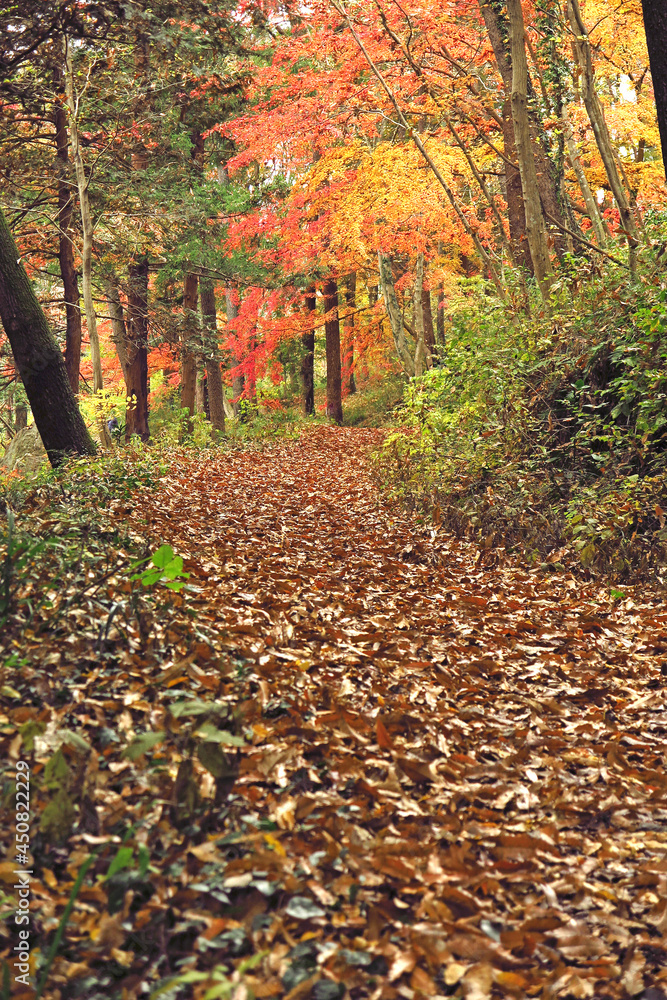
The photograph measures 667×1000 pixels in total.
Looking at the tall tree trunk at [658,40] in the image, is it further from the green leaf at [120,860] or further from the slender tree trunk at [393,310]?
the slender tree trunk at [393,310]

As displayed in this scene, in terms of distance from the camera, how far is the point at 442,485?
25.3 feet

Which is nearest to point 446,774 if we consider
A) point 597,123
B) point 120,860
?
point 120,860

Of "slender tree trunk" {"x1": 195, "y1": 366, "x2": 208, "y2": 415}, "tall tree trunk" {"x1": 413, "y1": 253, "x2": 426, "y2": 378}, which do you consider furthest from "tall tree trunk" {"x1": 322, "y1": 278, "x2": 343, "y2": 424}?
"slender tree trunk" {"x1": 195, "y1": 366, "x2": 208, "y2": 415}

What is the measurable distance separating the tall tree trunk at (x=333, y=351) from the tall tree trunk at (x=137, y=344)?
600cm

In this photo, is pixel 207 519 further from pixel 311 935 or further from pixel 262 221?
pixel 262 221

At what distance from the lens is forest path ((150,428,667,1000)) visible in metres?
2.03

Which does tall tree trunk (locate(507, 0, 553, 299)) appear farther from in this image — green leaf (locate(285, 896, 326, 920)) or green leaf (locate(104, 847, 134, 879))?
green leaf (locate(104, 847, 134, 879))

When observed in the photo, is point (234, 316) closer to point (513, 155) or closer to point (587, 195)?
point (513, 155)

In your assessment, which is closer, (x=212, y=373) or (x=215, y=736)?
(x=215, y=736)

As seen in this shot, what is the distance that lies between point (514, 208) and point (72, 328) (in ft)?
25.3

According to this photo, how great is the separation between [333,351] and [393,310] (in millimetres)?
4796

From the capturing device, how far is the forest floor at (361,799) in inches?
77.0

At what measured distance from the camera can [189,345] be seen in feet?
51.6

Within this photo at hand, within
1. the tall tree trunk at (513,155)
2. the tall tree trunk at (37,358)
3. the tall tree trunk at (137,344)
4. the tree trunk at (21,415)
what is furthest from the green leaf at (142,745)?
the tree trunk at (21,415)
